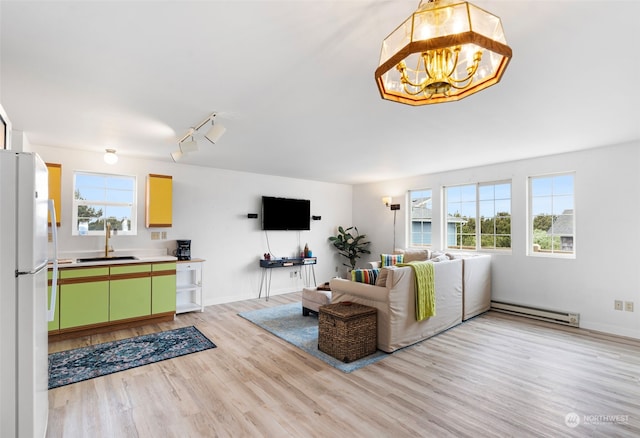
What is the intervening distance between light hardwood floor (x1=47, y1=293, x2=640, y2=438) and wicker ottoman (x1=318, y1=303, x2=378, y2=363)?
0.70 ft

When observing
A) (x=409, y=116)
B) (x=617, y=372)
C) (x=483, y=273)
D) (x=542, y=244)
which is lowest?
(x=617, y=372)

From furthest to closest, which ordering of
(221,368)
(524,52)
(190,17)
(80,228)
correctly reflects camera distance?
(80,228) < (221,368) < (524,52) < (190,17)

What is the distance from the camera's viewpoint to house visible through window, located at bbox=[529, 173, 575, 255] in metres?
4.49

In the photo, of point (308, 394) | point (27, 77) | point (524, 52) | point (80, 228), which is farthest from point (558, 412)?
point (80, 228)

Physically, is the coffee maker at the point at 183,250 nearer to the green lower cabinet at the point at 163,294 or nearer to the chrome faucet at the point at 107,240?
the green lower cabinet at the point at 163,294

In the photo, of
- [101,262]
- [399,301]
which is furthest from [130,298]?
[399,301]

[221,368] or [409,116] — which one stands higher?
[409,116]

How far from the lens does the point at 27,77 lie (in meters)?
2.23

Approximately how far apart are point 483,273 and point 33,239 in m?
5.30

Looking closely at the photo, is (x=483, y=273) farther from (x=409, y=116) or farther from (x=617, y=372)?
(x=409, y=116)

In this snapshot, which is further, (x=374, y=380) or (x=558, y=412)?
(x=374, y=380)

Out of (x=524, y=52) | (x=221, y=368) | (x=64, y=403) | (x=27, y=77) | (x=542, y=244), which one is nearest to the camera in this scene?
(x=524, y=52)

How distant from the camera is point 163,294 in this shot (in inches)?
175

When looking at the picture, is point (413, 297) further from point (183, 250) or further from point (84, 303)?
point (84, 303)
